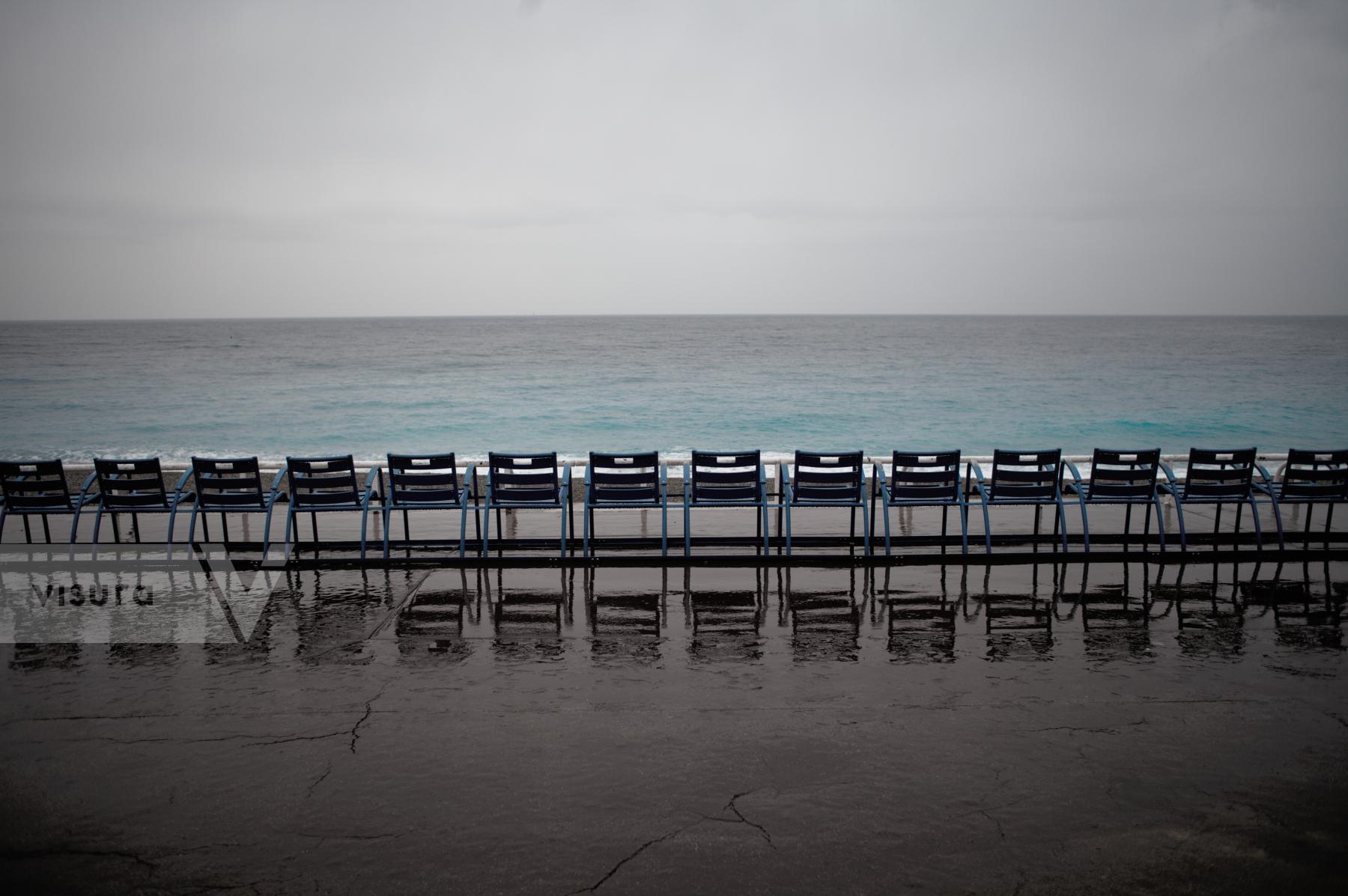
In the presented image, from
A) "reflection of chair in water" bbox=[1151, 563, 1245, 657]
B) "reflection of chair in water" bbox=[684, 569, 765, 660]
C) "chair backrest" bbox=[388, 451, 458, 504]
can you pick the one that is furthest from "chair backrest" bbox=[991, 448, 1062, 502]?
"chair backrest" bbox=[388, 451, 458, 504]

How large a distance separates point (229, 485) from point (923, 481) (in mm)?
6680

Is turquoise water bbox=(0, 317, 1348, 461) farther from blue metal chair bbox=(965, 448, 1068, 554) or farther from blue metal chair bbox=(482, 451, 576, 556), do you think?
blue metal chair bbox=(965, 448, 1068, 554)

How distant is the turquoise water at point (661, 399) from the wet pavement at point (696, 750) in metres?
18.3

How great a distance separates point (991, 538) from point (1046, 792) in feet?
17.0

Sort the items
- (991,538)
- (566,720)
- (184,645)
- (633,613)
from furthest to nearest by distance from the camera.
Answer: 1. (991,538)
2. (633,613)
3. (184,645)
4. (566,720)

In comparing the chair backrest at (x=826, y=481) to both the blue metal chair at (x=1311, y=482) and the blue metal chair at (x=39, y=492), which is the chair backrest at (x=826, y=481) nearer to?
the blue metal chair at (x=1311, y=482)

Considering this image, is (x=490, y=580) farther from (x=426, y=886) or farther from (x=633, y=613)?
(x=426, y=886)

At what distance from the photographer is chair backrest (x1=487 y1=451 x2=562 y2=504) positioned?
26.0ft

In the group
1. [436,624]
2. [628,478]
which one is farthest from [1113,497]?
[436,624]

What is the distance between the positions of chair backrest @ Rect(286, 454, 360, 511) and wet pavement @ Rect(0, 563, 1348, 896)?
1.58 meters

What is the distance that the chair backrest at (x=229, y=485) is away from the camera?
8.00 metres

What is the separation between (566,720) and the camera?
452 centimetres

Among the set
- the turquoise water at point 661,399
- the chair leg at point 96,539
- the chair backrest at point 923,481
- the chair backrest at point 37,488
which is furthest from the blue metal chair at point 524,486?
the turquoise water at point 661,399

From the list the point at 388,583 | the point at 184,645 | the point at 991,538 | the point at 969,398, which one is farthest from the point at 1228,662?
the point at 969,398
